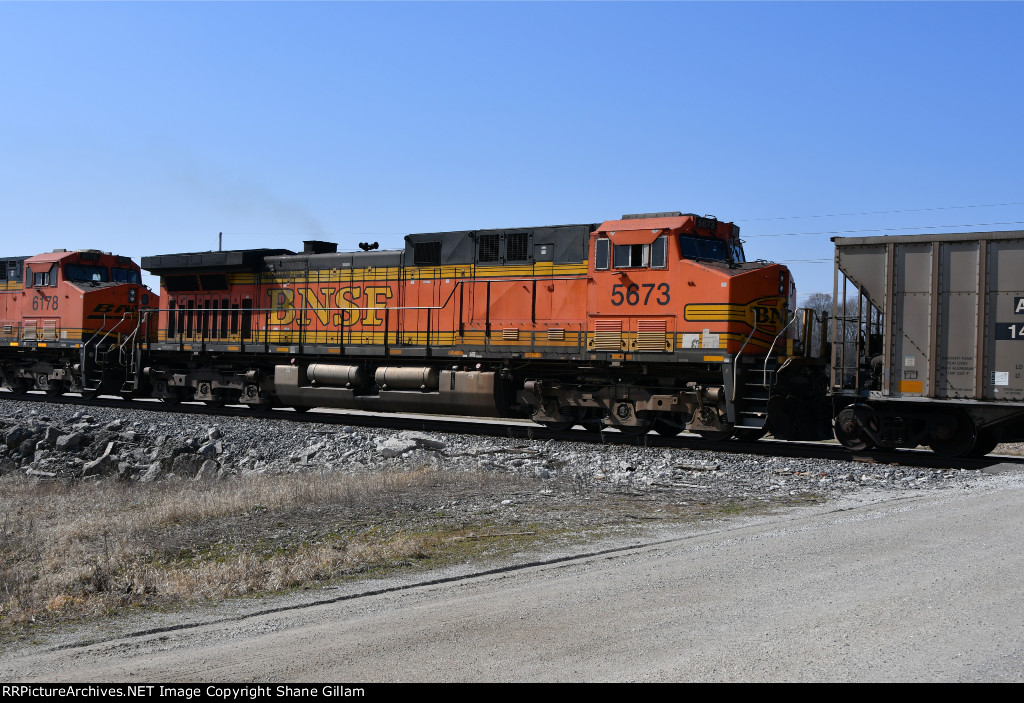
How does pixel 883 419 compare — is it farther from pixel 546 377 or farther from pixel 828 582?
pixel 828 582

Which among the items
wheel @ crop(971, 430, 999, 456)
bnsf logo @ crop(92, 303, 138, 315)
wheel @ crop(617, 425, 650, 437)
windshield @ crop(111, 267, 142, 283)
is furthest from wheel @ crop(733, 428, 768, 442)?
windshield @ crop(111, 267, 142, 283)

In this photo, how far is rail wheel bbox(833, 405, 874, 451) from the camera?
14.3m

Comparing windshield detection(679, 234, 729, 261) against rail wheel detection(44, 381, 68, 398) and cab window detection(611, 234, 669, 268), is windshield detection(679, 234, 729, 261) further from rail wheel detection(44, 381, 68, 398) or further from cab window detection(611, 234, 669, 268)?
rail wheel detection(44, 381, 68, 398)

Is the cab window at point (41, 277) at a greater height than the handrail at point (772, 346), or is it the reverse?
the cab window at point (41, 277)

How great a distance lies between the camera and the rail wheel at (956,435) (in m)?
A: 13.8

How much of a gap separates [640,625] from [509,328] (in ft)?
40.4

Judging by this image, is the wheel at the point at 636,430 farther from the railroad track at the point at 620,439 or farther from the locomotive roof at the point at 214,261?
the locomotive roof at the point at 214,261

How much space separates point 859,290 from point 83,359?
1933 centimetres

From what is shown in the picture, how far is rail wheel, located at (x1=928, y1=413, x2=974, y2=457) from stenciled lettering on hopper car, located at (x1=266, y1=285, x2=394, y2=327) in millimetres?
10927

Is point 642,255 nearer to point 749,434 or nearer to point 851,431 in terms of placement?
point 749,434

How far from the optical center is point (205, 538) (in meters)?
9.10

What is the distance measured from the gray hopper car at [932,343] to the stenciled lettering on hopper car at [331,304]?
31.5 feet

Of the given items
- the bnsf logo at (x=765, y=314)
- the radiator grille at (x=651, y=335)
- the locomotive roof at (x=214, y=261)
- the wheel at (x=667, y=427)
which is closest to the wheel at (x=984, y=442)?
the bnsf logo at (x=765, y=314)

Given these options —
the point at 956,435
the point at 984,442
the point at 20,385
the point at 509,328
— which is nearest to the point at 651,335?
the point at 509,328
